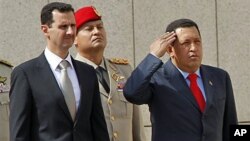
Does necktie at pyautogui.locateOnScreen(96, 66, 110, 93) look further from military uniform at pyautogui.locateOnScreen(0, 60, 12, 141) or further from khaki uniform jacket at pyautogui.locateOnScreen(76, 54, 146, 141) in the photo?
military uniform at pyautogui.locateOnScreen(0, 60, 12, 141)

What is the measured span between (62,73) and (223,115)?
1042mm

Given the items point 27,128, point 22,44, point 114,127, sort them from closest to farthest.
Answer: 1. point 27,128
2. point 114,127
3. point 22,44

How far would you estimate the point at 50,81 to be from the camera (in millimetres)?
3816

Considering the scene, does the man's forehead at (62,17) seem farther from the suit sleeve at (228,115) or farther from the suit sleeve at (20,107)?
the suit sleeve at (228,115)

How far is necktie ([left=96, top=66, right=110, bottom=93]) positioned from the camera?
4711 millimetres

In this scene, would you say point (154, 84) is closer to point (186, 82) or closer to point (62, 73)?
point (186, 82)

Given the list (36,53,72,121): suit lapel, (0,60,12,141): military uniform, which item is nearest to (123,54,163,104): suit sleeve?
(36,53,72,121): suit lapel

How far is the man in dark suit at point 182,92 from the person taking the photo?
4090mm

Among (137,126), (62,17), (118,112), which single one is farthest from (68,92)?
(137,126)

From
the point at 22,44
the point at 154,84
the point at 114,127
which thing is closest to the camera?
the point at 154,84

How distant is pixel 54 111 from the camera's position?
375 centimetres

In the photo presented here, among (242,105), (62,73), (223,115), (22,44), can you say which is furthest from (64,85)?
(242,105)

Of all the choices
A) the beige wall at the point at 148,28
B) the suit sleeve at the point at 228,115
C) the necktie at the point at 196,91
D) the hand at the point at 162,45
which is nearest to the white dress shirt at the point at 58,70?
the hand at the point at 162,45

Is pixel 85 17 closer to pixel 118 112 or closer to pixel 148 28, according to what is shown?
pixel 118 112
